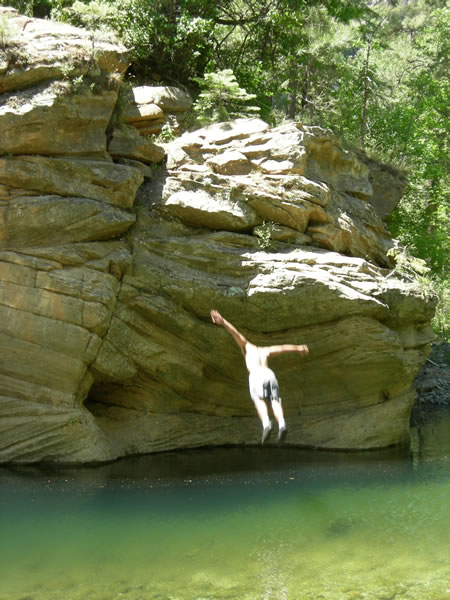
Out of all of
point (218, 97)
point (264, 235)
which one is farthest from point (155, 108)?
point (264, 235)

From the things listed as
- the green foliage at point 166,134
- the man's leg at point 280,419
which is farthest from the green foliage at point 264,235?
the man's leg at point 280,419

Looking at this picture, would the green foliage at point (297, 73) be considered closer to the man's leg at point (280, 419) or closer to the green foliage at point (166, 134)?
the green foliage at point (166, 134)

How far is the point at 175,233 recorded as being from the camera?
15570mm

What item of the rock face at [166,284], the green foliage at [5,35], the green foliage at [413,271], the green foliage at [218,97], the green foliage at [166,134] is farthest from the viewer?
the green foliage at [218,97]

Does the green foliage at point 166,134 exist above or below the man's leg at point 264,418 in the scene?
above

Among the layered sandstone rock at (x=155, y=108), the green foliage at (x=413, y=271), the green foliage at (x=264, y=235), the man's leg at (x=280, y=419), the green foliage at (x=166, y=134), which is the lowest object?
the man's leg at (x=280, y=419)

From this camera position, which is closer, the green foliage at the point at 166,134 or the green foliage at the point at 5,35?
the green foliage at the point at 5,35

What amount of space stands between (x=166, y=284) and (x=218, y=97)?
6.69 meters

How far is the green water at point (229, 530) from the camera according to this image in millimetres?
7469

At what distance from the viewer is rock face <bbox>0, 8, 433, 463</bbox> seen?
46.0ft

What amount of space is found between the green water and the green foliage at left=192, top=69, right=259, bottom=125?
9812 millimetres

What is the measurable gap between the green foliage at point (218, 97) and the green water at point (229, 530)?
981cm

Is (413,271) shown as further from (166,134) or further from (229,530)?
(229,530)

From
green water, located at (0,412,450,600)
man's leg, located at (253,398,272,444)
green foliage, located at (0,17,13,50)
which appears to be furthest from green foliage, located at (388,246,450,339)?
green foliage, located at (0,17,13,50)
